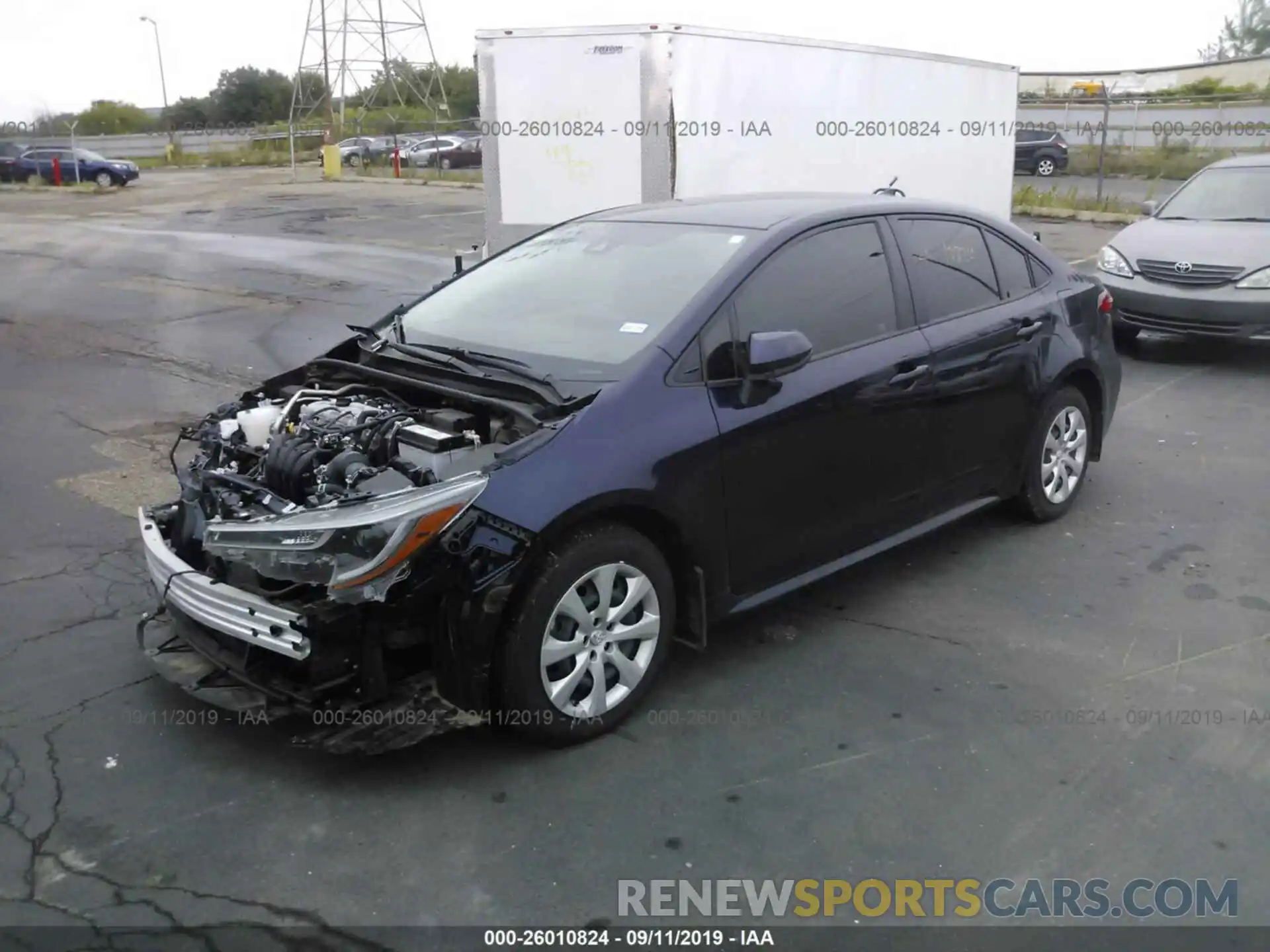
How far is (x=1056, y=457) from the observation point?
589 cm

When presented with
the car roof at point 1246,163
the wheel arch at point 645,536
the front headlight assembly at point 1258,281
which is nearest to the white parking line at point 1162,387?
the front headlight assembly at point 1258,281

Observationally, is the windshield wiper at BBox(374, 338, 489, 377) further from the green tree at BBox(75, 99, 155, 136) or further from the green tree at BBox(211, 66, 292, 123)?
the green tree at BBox(211, 66, 292, 123)

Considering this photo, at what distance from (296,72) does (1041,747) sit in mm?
54408

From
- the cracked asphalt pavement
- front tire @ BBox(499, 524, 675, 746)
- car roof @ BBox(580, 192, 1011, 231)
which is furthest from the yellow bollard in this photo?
front tire @ BBox(499, 524, 675, 746)

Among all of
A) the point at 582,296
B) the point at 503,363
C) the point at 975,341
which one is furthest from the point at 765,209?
the point at 503,363

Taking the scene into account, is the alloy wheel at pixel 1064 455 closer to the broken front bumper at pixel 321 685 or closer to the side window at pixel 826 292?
the side window at pixel 826 292

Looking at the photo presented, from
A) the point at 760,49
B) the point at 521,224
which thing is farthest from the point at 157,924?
the point at 760,49

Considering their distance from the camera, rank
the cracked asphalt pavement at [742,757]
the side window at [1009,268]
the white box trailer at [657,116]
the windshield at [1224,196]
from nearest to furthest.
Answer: the cracked asphalt pavement at [742,757] → the side window at [1009,268] → the white box trailer at [657,116] → the windshield at [1224,196]

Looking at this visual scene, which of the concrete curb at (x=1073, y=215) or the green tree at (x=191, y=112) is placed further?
the green tree at (x=191, y=112)

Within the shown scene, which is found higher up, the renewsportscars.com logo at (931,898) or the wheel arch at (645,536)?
the wheel arch at (645,536)

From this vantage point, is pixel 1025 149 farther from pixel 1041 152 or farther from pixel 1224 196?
pixel 1224 196

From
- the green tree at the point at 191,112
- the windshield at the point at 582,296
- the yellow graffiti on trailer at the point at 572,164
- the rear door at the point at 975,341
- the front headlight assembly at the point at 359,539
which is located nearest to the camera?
the front headlight assembly at the point at 359,539

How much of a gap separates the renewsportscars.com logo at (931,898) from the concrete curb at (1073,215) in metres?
19.3

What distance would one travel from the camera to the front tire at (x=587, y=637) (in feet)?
11.9
